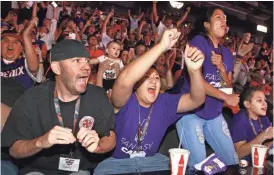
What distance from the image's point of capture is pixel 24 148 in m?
2.03

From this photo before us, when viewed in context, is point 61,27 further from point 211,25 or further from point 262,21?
point 262,21

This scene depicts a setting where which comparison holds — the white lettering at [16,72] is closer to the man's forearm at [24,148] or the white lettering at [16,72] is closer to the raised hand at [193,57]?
the man's forearm at [24,148]

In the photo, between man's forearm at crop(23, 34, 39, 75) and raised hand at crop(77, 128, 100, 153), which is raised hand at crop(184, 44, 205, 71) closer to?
raised hand at crop(77, 128, 100, 153)

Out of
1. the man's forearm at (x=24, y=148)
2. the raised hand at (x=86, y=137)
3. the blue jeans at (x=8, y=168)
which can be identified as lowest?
the blue jeans at (x=8, y=168)

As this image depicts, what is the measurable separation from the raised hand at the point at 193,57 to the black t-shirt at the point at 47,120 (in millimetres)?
593

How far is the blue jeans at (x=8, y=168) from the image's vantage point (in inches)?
90.0

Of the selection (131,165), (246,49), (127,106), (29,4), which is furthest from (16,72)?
(29,4)

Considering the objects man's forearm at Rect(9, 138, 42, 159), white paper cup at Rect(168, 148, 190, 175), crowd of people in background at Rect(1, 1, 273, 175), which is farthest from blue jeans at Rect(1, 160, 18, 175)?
white paper cup at Rect(168, 148, 190, 175)

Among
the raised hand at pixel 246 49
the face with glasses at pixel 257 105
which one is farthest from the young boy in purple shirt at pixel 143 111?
the raised hand at pixel 246 49

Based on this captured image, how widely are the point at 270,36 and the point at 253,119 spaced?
13241mm

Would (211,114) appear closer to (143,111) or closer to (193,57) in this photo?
(143,111)

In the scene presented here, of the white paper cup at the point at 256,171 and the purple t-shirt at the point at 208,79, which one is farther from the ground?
the purple t-shirt at the point at 208,79

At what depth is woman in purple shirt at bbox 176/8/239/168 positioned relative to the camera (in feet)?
9.59

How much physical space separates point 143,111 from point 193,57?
61 cm
